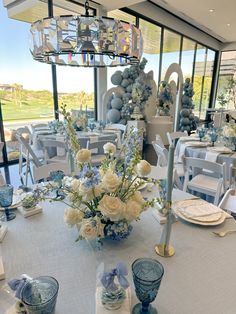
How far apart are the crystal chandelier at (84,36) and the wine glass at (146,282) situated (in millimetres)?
1457

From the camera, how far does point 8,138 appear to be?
4.87 metres

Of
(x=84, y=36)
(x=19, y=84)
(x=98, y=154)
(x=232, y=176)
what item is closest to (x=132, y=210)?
(x=84, y=36)

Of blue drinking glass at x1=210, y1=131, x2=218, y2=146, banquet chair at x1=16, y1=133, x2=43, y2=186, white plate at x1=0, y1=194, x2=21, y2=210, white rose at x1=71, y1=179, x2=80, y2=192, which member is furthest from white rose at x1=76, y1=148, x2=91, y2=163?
blue drinking glass at x1=210, y1=131, x2=218, y2=146

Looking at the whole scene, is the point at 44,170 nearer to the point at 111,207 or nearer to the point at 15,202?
the point at 15,202

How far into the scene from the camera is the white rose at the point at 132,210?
0.97 metres

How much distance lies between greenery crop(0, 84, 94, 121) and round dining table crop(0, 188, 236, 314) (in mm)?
3693

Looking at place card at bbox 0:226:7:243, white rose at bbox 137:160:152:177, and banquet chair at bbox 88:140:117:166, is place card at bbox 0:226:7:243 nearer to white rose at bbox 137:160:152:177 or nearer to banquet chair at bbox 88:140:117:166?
white rose at bbox 137:160:152:177

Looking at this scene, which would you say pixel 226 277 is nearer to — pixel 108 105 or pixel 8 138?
pixel 8 138

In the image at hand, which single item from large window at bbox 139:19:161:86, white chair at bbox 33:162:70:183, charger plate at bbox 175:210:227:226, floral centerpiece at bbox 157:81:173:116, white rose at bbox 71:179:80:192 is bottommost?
charger plate at bbox 175:210:227:226

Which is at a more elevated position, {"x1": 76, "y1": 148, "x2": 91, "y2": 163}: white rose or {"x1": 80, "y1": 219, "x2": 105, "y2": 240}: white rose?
{"x1": 76, "y1": 148, "x2": 91, "y2": 163}: white rose

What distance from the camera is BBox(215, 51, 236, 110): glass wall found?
11.0 meters

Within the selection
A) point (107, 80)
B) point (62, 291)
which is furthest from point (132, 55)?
point (107, 80)

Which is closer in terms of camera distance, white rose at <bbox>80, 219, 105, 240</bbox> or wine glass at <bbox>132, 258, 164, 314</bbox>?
wine glass at <bbox>132, 258, 164, 314</bbox>

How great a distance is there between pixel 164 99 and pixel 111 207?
247 inches
